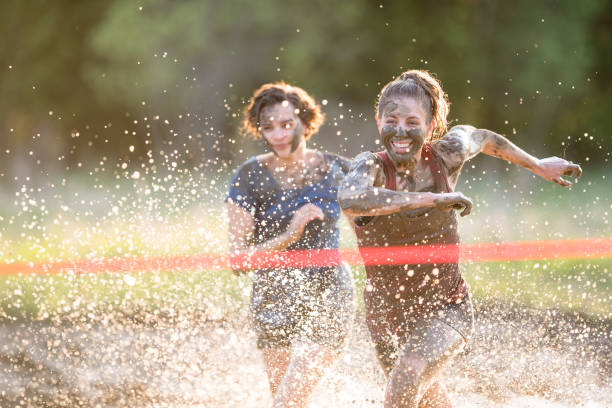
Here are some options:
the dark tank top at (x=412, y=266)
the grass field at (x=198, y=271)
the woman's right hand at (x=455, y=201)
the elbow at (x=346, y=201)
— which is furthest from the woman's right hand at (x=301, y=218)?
the grass field at (x=198, y=271)

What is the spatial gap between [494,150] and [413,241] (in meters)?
0.85

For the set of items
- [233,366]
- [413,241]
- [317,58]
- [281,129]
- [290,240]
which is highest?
[317,58]

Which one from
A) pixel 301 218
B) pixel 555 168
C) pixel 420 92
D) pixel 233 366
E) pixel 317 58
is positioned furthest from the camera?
pixel 317 58

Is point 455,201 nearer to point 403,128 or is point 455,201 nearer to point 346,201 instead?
point 346,201

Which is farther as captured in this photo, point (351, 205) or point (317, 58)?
point (317, 58)

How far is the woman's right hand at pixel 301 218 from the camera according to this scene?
4074 millimetres

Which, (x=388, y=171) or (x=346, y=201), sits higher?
(x=388, y=171)

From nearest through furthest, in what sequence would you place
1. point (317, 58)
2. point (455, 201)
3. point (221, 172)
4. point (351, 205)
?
point (455, 201) → point (351, 205) → point (317, 58) → point (221, 172)

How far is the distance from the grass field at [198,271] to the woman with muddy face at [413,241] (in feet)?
12.4

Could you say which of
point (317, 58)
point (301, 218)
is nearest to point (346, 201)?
point (301, 218)

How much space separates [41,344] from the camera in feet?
23.6

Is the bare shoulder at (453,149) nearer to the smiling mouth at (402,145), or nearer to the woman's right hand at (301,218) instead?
the smiling mouth at (402,145)

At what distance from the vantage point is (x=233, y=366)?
6.40 m

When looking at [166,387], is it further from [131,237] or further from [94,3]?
[94,3]
